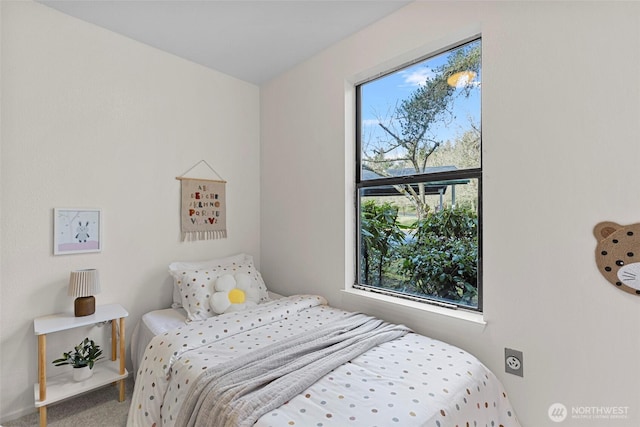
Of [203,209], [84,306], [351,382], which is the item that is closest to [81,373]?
[84,306]

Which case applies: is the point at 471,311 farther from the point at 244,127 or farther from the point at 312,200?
the point at 244,127

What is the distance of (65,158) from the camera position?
2016 mm

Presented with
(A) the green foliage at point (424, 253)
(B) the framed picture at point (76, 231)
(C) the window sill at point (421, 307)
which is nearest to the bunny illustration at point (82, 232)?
(B) the framed picture at point (76, 231)

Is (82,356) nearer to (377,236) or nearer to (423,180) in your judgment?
(377,236)

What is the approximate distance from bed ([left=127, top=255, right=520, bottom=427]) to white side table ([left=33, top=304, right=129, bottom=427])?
28cm

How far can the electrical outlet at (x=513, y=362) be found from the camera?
154 centimetres

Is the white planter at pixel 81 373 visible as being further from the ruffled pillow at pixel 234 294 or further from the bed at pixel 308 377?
the ruffled pillow at pixel 234 294

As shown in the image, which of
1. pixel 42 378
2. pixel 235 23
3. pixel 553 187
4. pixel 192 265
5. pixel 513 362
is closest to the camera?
pixel 553 187

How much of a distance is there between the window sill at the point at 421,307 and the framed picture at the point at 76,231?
1807mm

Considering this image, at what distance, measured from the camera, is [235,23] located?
2.13 metres

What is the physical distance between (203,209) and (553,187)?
246 cm

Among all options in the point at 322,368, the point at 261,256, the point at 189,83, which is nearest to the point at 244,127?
the point at 189,83

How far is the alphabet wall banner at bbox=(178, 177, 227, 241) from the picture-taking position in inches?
102

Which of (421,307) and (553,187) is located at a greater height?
(553,187)
